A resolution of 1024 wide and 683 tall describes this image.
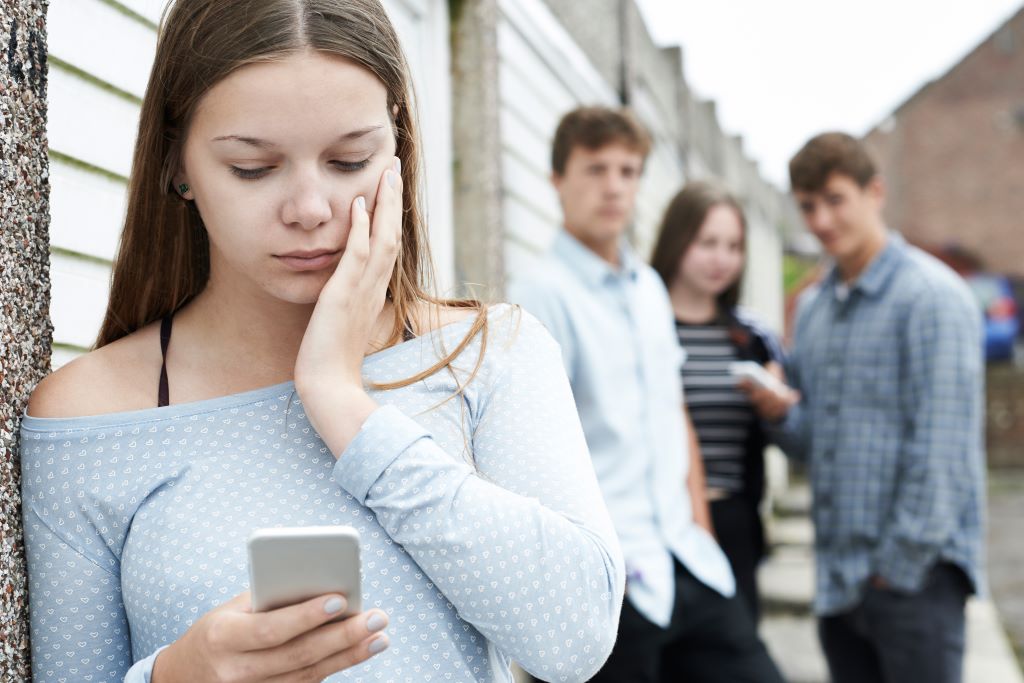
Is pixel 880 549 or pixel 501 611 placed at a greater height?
pixel 501 611

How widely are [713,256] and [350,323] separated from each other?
3.02 metres

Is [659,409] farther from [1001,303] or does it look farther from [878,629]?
[1001,303]

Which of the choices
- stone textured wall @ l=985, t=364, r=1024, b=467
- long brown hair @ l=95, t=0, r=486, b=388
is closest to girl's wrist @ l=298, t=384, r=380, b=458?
long brown hair @ l=95, t=0, r=486, b=388

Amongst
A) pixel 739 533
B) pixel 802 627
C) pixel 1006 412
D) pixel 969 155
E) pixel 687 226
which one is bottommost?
pixel 802 627

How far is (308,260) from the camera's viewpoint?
1.40 m

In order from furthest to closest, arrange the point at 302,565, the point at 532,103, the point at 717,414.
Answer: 1. the point at 532,103
2. the point at 717,414
3. the point at 302,565

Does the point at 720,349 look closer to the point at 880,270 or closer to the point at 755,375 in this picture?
the point at 755,375

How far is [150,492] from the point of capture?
1.38 m

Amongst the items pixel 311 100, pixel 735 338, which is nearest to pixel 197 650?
pixel 311 100

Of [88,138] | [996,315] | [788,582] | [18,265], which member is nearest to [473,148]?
[88,138]

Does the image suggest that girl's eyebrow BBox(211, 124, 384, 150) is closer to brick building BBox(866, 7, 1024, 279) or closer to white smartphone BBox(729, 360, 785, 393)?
white smartphone BBox(729, 360, 785, 393)

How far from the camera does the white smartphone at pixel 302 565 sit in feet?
3.37

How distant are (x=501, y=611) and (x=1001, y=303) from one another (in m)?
17.8

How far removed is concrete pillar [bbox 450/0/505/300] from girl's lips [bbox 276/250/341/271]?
236cm
